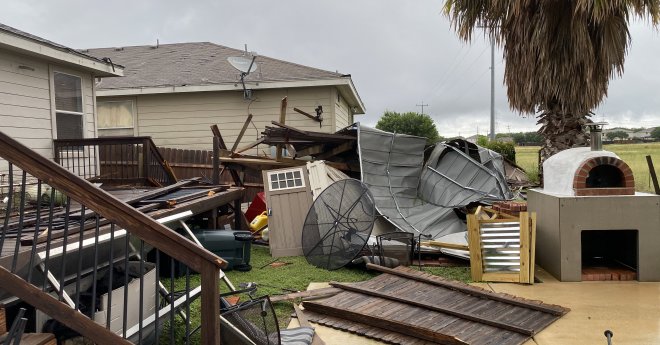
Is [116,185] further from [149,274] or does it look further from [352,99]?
[352,99]

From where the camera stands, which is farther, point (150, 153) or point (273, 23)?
point (273, 23)

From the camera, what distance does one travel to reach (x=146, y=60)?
606 inches

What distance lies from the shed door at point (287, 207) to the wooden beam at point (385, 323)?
3103 millimetres

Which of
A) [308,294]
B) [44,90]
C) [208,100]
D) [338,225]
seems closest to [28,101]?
[44,90]

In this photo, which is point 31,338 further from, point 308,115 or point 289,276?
point 308,115

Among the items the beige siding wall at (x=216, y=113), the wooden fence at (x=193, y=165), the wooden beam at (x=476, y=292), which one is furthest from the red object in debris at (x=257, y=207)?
the wooden beam at (x=476, y=292)

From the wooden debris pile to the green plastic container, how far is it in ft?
5.93

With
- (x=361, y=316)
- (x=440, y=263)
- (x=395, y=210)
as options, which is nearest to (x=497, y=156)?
(x=395, y=210)

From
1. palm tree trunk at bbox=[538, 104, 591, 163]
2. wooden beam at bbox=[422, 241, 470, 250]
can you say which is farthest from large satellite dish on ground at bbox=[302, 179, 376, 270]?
palm tree trunk at bbox=[538, 104, 591, 163]

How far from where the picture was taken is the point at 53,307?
2.33 meters

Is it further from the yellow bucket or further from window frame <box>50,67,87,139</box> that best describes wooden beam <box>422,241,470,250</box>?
window frame <box>50,67,87,139</box>

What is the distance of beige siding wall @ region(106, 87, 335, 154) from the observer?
12.8 meters

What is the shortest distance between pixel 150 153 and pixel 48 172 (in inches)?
237

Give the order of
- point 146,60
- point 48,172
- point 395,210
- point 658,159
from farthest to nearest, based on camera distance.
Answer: point 658,159 < point 146,60 < point 395,210 < point 48,172
